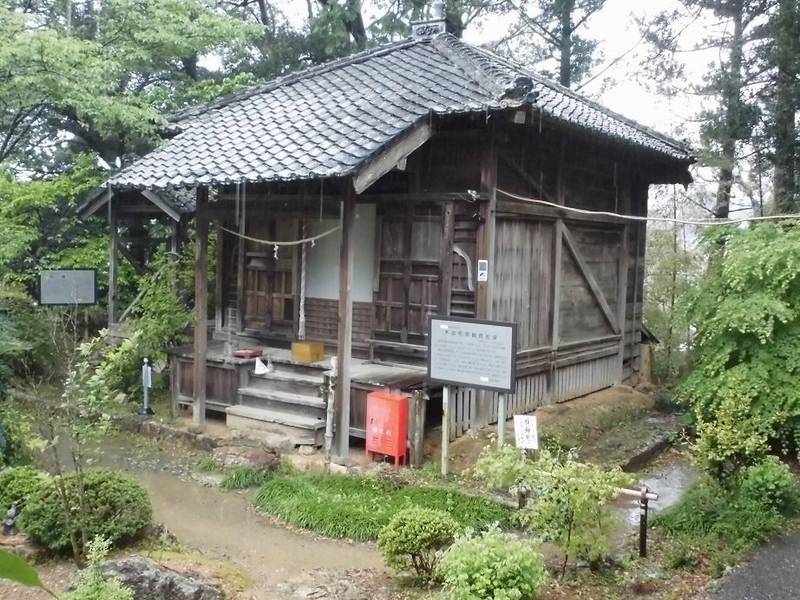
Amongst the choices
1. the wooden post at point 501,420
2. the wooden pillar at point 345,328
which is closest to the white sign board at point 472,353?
the wooden post at point 501,420

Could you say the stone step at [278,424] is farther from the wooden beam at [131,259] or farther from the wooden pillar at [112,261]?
the wooden beam at [131,259]

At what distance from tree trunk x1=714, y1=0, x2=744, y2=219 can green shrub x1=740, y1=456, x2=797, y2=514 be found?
10198 mm

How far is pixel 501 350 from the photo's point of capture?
334 inches

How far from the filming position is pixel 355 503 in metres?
8.00

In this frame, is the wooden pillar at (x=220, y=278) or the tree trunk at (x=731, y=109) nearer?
the wooden pillar at (x=220, y=278)

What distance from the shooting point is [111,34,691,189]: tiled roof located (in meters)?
8.71

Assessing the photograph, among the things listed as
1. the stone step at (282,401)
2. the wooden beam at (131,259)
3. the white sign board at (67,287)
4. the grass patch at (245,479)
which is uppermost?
the wooden beam at (131,259)

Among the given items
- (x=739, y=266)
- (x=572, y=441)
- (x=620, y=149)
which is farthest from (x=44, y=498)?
(x=620, y=149)

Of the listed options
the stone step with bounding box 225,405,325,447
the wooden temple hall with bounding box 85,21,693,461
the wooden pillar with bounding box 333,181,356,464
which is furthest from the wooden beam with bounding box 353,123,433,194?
the stone step with bounding box 225,405,325,447

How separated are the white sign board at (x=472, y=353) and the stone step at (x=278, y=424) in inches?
78.4

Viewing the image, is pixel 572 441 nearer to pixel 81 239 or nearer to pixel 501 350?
pixel 501 350

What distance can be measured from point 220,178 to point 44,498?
14.7ft

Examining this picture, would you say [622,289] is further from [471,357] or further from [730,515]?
[730,515]

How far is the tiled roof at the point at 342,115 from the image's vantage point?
28.6 feet
